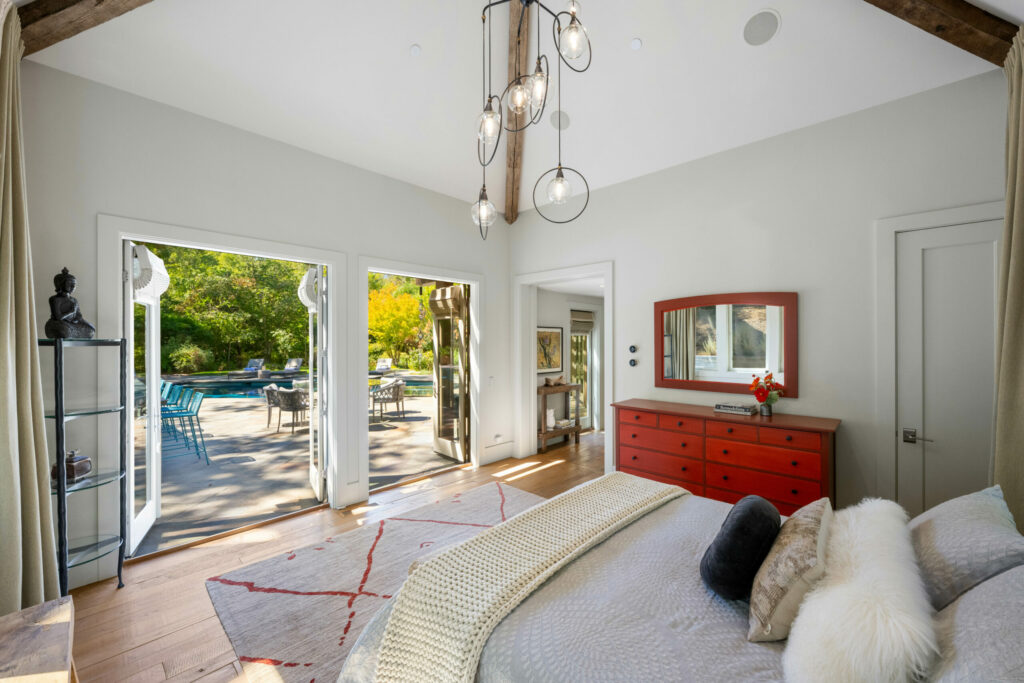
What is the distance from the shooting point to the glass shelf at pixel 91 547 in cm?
230

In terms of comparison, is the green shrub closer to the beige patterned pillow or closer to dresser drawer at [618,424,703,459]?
dresser drawer at [618,424,703,459]

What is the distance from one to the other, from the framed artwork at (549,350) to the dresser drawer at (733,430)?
102 inches

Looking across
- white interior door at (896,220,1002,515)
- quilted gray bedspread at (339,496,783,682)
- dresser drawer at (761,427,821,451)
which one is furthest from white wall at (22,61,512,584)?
white interior door at (896,220,1002,515)

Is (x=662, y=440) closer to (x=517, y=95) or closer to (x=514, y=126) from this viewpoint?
(x=517, y=95)

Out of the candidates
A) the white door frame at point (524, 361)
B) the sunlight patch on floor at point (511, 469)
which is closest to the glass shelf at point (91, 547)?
the sunlight patch on floor at point (511, 469)

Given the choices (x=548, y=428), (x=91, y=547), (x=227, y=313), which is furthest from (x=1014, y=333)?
(x=227, y=313)

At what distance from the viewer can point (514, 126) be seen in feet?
12.7

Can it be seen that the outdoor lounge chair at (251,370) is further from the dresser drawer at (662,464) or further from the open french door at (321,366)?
the dresser drawer at (662,464)

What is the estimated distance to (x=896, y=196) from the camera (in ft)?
8.92

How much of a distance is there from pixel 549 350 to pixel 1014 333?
410cm

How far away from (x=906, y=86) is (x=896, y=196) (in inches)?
26.2

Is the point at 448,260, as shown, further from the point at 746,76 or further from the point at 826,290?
the point at 826,290

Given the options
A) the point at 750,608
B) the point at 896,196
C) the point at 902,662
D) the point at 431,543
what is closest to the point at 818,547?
the point at 750,608

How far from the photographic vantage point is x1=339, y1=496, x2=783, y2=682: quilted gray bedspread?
1.05 meters
